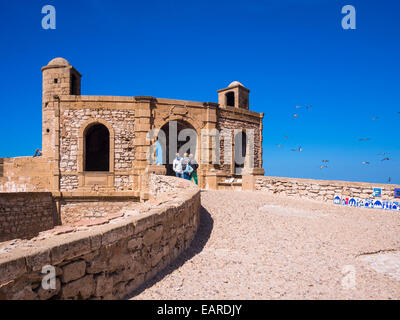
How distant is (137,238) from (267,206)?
5200 mm

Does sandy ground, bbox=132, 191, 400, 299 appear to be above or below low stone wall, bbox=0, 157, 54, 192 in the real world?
below

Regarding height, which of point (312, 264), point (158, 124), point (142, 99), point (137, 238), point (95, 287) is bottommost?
point (312, 264)

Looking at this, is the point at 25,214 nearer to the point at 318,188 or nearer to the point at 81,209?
the point at 81,209

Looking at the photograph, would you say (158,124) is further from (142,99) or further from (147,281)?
(147,281)

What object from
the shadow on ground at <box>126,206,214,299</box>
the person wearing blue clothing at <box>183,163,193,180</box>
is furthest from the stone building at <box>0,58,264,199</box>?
the shadow on ground at <box>126,206,214,299</box>

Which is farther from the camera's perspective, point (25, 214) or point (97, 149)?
point (97, 149)

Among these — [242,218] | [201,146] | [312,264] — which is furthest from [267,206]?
[201,146]

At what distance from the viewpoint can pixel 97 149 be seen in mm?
16172

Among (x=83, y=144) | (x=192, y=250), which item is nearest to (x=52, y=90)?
(x=83, y=144)

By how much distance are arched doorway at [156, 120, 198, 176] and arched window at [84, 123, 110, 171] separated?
148 inches

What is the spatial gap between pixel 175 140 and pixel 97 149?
16.8 ft

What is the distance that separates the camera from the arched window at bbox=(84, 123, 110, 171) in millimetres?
15719

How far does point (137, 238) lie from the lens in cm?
297

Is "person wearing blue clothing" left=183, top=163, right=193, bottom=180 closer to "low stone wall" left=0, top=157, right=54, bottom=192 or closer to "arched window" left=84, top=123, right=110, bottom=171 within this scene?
"low stone wall" left=0, top=157, right=54, bottom=192
